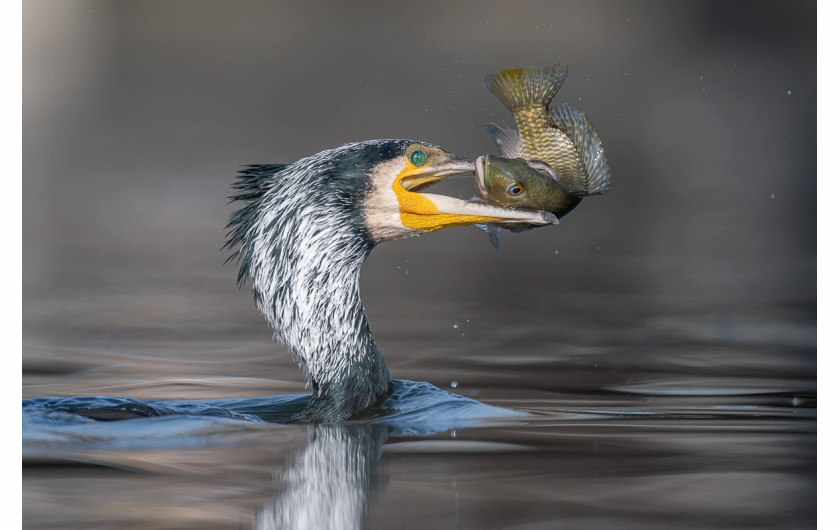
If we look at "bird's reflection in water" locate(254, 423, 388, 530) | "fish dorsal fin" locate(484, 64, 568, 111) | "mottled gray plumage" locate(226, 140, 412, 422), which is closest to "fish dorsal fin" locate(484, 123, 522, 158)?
"fish dorsal fin" locate(484, 64, 568, 111)

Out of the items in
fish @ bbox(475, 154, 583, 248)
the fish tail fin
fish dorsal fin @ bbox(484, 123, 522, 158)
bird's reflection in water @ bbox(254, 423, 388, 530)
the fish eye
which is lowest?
bird's reflection in water @ bbox(254, 423, 388, 530)

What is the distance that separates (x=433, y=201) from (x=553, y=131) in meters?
0.57

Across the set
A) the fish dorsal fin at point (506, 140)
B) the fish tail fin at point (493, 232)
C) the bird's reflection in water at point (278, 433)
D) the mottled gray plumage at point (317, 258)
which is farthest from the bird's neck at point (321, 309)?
the fish dorsal fin at point (506, 140)

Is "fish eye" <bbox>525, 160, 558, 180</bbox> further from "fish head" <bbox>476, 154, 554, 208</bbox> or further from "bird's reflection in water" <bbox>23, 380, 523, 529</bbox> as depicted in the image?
"bird's reflection in water" <bbox>23, 380, 523, 529</bbox>

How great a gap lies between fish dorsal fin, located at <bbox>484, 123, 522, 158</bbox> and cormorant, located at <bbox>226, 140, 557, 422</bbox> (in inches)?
11.0

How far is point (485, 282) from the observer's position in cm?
841

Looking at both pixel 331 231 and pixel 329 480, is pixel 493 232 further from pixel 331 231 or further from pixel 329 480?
pixel 329 480

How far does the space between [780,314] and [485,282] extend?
6.87ft

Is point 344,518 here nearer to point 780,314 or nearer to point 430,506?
point 430,506

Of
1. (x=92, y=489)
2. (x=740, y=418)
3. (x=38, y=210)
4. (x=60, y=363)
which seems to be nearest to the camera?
(x=92, y=489)

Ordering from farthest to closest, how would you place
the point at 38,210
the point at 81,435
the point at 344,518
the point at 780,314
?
the point at 38,210
the point at 780,314
the point at 81,435
the point at 344,518

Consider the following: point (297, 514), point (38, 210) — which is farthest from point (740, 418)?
point (38, 210)

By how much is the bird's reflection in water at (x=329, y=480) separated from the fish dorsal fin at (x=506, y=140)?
3.84 feet

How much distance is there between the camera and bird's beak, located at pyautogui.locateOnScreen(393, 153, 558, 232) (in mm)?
4434
